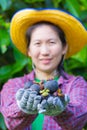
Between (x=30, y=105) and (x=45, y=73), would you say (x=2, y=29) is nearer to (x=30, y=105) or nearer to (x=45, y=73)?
(x=45, y=73)

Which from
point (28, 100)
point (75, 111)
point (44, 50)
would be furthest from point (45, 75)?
point (28, 100)

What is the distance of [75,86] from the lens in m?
2.31

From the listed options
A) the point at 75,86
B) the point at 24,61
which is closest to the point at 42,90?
the point at 75,86

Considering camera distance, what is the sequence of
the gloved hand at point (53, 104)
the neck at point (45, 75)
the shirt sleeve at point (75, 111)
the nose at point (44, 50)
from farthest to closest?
the neck at point (45, 75), the nose at point (44, 50), the shirt sleeve at point (75, 111), the gloved hand at point (53, 104)

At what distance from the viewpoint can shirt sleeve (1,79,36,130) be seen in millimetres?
2102

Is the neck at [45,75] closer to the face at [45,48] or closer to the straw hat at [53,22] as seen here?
the face at [45,48]

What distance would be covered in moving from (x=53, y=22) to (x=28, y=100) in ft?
1.67

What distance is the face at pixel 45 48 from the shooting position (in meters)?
2.26

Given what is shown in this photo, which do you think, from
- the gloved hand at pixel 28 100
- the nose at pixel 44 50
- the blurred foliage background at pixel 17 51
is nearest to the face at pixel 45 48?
the nose at pixel 44 50

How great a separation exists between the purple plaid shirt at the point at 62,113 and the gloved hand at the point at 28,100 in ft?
0.31

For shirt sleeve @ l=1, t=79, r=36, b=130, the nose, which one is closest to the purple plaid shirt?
shirt sleeve @ l=1, t=79, r=36, b=130

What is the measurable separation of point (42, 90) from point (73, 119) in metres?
0.22

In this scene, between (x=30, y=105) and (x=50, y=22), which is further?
(x=50, y=22)

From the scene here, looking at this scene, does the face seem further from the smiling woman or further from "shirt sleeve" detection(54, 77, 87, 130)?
"shirt sleeve" detection(54, 77, 87, 130)
